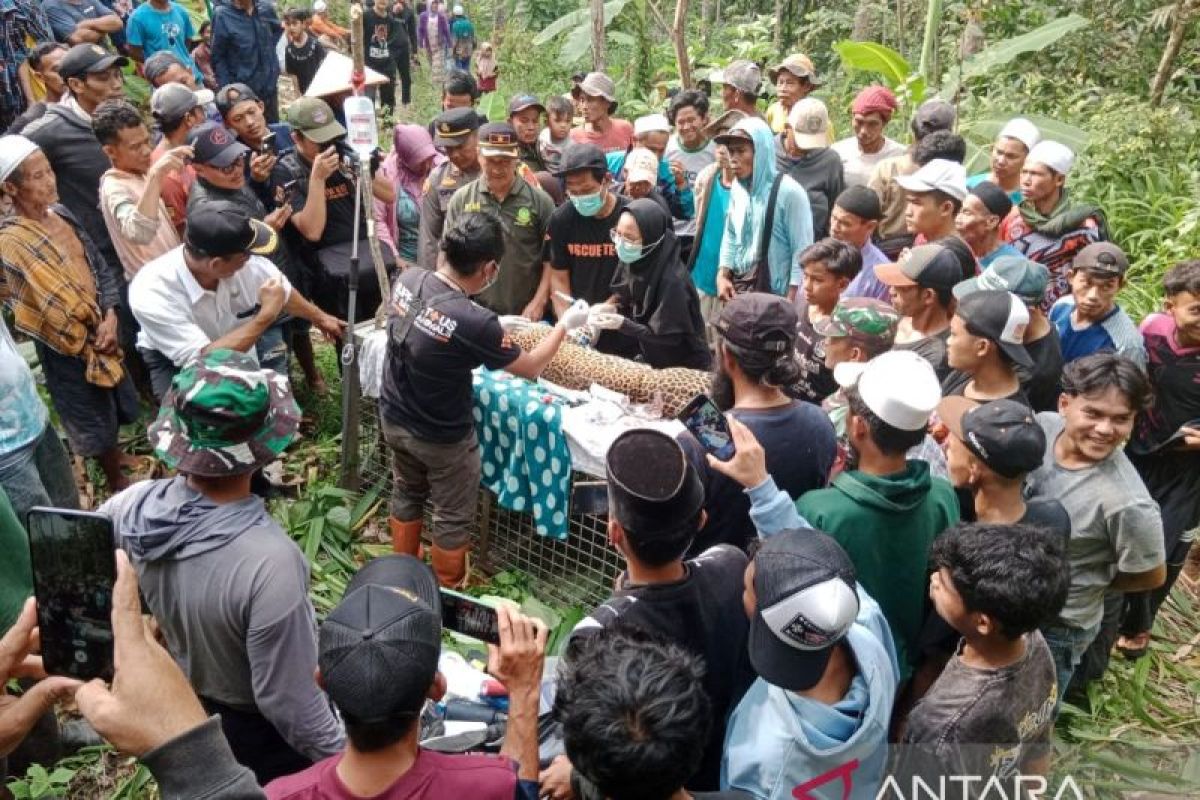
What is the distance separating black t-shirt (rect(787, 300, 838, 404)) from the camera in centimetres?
438

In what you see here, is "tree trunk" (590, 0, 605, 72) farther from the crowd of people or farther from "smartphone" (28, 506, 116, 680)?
"smartphone" (28, 506, 116, 680)

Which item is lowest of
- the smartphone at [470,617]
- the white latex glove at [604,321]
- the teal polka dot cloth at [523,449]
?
the teal polka dot cloth at [523,449]

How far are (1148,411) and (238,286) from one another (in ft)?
13.9

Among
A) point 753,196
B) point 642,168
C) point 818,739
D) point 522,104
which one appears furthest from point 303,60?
point 818,739

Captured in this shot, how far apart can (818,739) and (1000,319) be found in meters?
2.09

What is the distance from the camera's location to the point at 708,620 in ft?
8.14

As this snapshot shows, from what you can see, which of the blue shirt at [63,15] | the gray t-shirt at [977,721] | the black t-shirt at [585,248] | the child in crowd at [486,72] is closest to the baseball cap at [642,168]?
the black t-shirt at [585,248]

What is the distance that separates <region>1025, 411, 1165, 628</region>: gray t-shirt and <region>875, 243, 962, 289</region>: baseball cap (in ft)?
3.34

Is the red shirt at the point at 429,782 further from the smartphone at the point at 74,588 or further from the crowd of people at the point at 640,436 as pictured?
the smartphone at the point at 74,588

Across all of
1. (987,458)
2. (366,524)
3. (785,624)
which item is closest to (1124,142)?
(987,458)

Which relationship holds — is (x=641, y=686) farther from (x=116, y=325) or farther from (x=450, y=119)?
(x=450, y=119)

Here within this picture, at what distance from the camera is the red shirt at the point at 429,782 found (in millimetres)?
1886

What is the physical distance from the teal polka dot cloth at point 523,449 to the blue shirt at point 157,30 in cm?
580

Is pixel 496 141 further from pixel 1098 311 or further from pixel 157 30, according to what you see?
pixel 157 30
